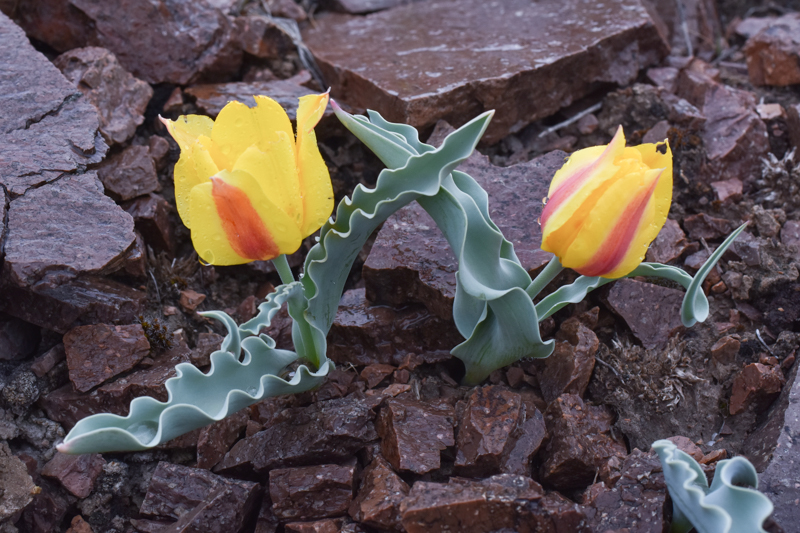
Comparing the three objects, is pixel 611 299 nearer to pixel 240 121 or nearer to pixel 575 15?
pixel 240 121

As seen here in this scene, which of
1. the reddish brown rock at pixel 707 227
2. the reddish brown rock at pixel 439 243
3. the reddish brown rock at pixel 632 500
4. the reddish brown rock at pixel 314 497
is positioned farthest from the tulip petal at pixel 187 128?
the reddish brown rock at pixel 707 227

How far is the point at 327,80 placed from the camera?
2961 mm

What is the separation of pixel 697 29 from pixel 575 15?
0.82m

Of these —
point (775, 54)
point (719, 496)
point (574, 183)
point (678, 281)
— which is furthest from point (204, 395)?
point (775, 54)

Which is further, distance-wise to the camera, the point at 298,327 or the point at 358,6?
the point at 358,6

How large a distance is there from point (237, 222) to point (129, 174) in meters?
1.14

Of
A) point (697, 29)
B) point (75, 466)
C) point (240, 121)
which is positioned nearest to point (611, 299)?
point (240, 121)

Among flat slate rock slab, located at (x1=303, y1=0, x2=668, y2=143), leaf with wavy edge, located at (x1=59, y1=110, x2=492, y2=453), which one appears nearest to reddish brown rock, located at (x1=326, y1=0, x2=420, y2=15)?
flat slate rock slab, located at (x1=303, y1=0, x2=668, y2=143)

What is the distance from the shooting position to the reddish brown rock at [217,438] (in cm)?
172

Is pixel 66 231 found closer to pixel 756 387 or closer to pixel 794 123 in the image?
pixel 756 387

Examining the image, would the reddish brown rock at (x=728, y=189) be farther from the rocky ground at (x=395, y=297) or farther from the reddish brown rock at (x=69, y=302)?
the reddish brown rock at (x=69, y=302)

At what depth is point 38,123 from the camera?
2.08m

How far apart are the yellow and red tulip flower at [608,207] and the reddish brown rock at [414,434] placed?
0.57m

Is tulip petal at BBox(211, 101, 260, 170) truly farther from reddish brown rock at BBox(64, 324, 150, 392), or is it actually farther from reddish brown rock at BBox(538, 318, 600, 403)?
reddish brown rock at BBox(538, 318, 600, 403)
